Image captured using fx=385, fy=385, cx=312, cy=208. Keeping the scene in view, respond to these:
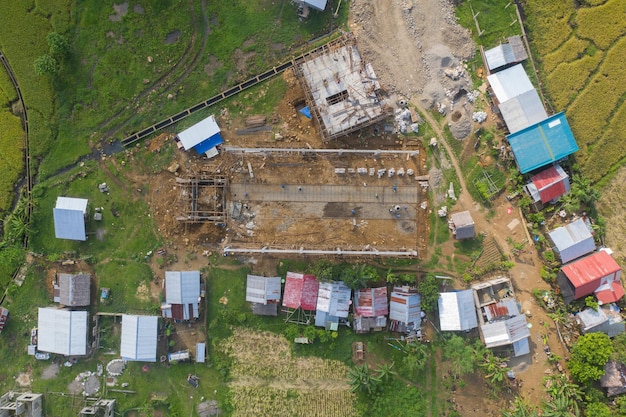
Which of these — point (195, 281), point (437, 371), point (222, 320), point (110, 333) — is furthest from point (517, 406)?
point (110, 333)

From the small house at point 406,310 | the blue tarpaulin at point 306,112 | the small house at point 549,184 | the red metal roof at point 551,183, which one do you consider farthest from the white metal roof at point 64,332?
the red metal roof at point 551,183

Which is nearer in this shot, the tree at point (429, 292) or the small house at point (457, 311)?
the tree at point (429, 292)

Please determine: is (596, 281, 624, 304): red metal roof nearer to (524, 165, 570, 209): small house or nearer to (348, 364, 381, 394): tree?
(524, 165, 570, 209): small house

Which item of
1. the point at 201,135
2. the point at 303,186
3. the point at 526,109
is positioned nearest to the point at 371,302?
the point at 303,186

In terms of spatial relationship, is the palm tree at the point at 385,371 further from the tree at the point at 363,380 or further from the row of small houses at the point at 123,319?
the row of small houses at the point at 123,319

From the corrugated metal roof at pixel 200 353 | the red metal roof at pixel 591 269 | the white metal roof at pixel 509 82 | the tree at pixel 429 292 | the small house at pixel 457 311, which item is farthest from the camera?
the corrugated metal roof at pixel 200 353

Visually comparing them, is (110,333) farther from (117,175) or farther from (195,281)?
(117,175)

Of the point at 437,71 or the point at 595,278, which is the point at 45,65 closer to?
the point at 437,71
